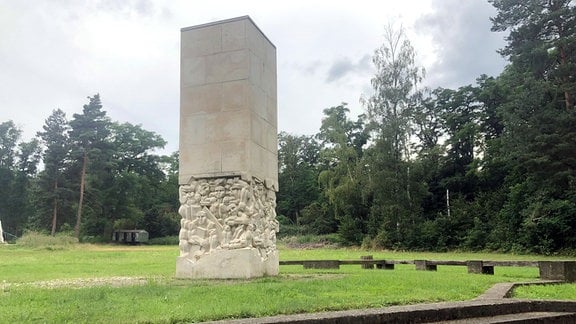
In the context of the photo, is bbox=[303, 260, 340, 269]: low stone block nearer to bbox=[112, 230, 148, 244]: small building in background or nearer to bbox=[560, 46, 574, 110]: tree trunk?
bbox=[560, 46, 574, 110]: tree trunk

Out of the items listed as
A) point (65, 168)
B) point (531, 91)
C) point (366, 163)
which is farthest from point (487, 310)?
point (65, 168)

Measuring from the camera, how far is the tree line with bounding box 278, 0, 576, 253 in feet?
93.6

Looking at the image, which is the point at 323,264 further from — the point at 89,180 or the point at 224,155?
the point at 89,180

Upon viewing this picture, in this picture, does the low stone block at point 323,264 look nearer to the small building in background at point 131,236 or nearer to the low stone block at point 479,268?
the low stone block at point 479,268

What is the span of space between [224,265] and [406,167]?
93.4 ft

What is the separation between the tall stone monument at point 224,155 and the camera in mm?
11969

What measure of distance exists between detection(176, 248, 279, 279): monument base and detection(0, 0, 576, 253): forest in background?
825 inches

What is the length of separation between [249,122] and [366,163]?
98.3ft

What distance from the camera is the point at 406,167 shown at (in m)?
38.2

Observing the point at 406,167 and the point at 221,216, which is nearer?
the point at 221,216

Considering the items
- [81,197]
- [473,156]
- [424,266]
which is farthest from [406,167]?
[81,197]

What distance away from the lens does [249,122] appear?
475 inches

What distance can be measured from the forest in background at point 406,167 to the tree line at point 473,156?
10cm

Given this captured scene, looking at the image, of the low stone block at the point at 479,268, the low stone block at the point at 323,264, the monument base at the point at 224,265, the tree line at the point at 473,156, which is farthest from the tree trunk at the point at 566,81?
the monument base at the point at 224,265
